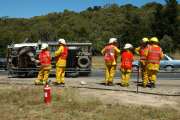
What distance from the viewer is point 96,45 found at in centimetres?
7031

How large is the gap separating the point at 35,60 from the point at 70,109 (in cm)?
1146

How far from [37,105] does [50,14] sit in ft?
400

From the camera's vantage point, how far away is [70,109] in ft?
49.7

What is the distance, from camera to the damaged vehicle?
26.6 m

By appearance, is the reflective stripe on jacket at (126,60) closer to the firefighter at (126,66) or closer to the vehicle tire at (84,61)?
the firefighter at (126,66)

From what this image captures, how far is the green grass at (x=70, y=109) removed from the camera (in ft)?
46.4

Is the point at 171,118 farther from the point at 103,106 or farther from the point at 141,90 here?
the point at 141,90

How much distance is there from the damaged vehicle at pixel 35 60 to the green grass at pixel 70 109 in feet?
28.8

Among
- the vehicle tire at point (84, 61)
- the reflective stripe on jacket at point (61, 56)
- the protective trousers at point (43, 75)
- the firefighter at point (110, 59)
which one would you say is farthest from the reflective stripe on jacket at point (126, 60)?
the vehicle tire at point (84, 61)

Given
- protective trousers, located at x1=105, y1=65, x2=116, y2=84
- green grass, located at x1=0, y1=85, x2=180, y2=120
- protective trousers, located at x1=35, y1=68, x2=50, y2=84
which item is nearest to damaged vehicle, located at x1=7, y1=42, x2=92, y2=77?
protective trousers, located at x1=35, y1=68, x2=50, y2=84

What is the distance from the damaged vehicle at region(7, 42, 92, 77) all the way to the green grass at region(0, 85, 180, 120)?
8774 millimetres

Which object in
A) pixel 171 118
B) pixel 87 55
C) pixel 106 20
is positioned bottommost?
pixel 171 118

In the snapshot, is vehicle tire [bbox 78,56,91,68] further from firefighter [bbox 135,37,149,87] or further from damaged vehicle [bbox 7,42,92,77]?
firefighter [bbox 135,37,149,87]

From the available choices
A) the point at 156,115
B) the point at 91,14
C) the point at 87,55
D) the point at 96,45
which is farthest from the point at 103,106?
the point at 91,14
